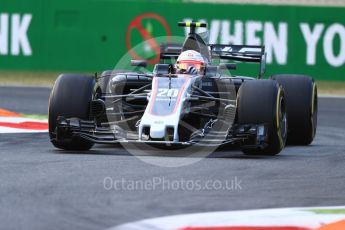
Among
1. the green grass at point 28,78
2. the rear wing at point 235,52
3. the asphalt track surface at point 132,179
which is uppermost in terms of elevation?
the rear wing at point 235,52

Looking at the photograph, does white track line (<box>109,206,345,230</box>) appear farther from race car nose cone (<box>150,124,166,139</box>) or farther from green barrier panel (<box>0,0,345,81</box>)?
green barrier panel (<box>0,0,345,81</box>)

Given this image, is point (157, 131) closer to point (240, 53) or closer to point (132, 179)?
point (132, 179)

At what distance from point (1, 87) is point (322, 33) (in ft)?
21.0

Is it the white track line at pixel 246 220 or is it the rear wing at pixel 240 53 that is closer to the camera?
the white track line at pixel 246 220

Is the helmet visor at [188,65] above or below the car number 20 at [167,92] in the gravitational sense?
above

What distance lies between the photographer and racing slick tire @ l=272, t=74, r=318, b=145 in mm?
12688

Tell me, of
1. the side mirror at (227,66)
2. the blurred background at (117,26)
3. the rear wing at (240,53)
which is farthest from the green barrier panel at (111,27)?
the side mirror at (227,66)

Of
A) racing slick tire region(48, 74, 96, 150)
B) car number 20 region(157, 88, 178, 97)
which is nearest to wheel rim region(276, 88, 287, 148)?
car number 20 region(157, 88, 178, 97)

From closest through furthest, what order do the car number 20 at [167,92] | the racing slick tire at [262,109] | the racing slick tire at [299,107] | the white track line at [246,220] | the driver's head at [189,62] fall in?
the white track line at [246,220], the car number 20 at [167,92], the racing slick tire at [262,109], the driver's head at [189,62], the racing slick tire at [299,107]

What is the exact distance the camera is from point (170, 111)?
10.5m

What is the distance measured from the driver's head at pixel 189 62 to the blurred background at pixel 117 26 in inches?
324

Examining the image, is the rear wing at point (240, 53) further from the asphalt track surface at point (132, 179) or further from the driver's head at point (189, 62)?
the asphalt track surface at point (132, 179)

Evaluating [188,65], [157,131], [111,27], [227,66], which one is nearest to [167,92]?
[157,131]

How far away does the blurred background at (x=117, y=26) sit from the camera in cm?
2045
